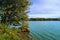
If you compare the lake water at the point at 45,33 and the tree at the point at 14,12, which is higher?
the tree at the point at 14,12

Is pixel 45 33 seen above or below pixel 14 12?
below

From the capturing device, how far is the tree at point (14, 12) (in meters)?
29.9

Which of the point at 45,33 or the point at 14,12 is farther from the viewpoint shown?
the point at 45,33

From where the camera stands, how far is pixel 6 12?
2962cm

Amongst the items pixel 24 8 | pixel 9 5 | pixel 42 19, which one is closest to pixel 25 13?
pixel 24 8

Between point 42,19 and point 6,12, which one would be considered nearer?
point 6,12

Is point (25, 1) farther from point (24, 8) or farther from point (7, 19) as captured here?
point (7, 19)

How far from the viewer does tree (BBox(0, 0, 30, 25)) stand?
29.9 m

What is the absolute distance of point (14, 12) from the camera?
30.3 meters

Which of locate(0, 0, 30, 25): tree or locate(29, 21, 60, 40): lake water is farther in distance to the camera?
locate(29, 21, 60, 40): lake water

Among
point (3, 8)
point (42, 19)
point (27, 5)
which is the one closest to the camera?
point (3, 8)

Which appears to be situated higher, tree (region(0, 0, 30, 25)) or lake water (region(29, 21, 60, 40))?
tree (region(0, 0, 30, 25))

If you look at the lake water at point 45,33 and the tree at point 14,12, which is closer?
the tree at point 14,12

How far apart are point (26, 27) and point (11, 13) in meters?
2.94
